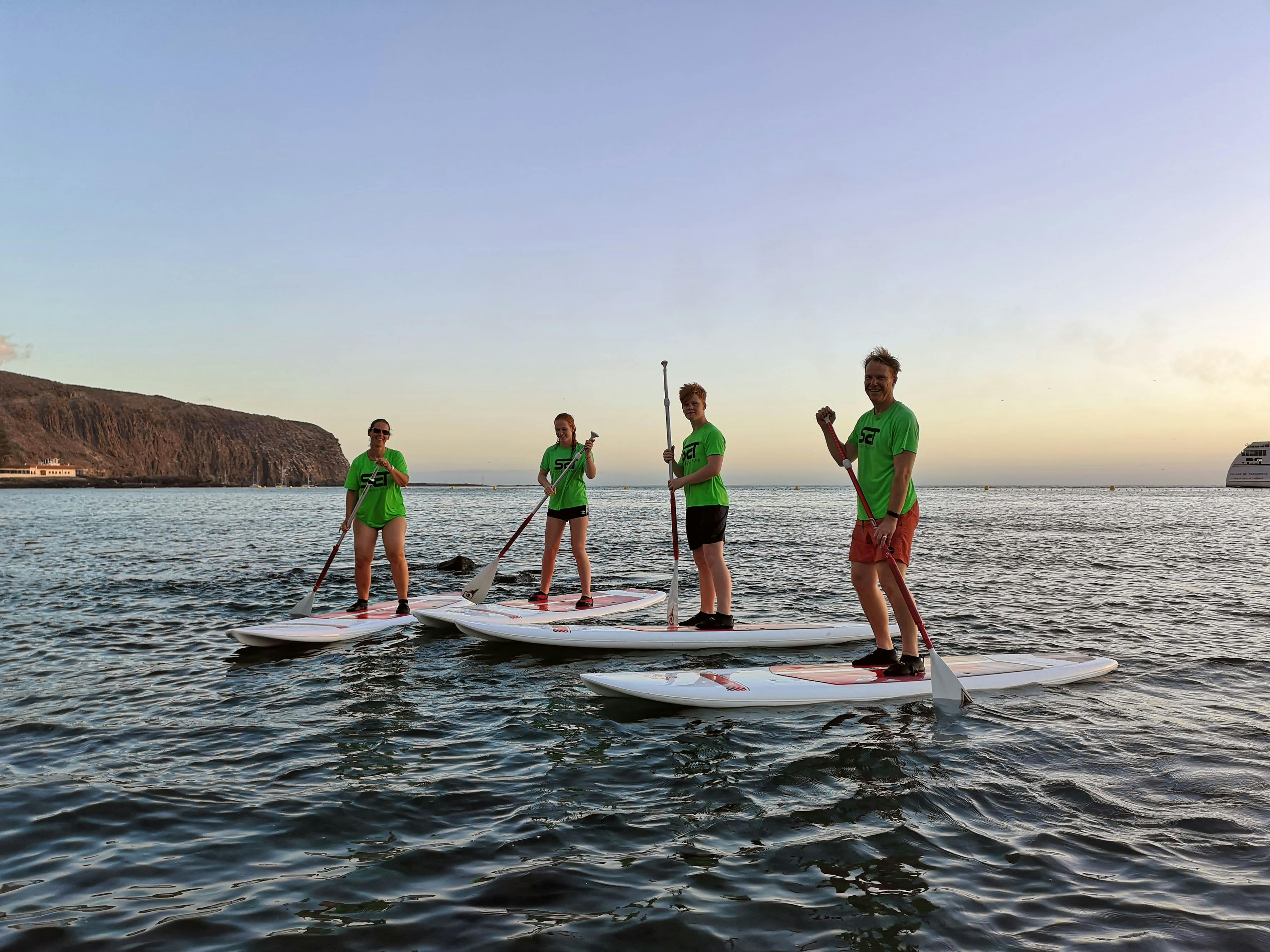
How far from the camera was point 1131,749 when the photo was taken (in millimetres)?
5449

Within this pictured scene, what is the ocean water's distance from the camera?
3266mm

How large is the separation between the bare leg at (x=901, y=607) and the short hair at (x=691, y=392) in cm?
292

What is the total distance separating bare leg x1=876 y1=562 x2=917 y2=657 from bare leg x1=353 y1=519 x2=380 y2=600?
6396 mm

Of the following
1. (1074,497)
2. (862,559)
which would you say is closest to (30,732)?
(862,559)

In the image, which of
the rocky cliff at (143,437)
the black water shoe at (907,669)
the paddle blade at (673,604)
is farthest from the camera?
the rocky cliff at (143,437)

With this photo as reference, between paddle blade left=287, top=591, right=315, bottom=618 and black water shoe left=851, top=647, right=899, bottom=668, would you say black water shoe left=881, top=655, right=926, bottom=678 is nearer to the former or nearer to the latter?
black water shoe left=851, top=647, right=899, bottom=668

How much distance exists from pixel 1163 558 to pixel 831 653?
56.1 feet

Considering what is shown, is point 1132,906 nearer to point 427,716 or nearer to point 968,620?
point 427,716

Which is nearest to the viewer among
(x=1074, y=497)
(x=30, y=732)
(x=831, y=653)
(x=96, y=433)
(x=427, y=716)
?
(x=30, y=732)

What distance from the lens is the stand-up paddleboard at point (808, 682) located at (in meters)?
6.36

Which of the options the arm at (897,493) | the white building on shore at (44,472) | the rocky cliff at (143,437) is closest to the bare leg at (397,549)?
the arm at (897,493)

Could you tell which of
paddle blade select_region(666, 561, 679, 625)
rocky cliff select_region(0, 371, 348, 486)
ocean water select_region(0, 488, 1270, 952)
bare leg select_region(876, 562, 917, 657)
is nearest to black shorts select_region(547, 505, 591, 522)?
paddle blade select_region(666, 561, 679, 625)

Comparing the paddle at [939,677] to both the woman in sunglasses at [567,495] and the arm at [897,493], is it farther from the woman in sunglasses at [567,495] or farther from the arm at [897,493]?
the woman in sunglasses at [567,495]

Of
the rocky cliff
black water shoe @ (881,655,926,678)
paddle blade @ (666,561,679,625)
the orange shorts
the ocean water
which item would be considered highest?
the rocky cliff
